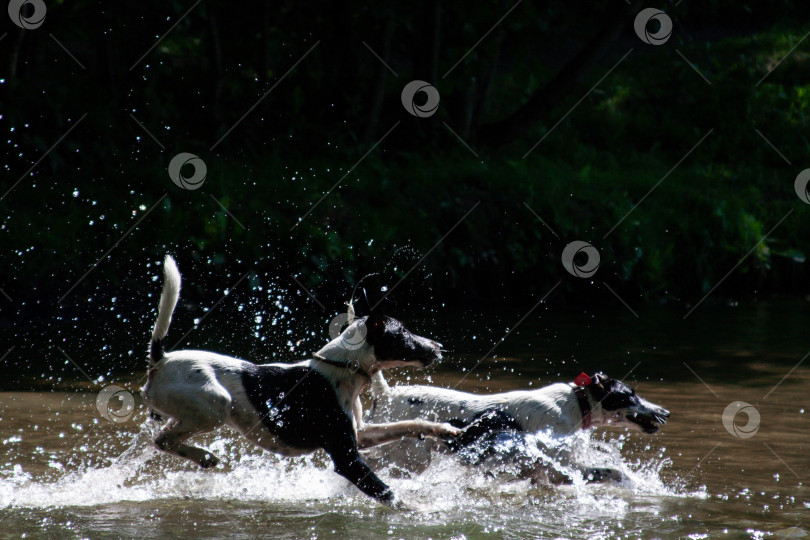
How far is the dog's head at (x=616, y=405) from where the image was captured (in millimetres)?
5359

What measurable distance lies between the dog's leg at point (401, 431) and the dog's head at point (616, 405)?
766 millimetres

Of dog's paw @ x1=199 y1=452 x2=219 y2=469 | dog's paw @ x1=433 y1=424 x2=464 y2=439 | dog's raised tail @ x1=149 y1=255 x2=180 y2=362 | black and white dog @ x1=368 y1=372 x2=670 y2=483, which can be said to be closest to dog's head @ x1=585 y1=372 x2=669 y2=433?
black and white dog @ x1=368 y1=372 x2=670 y2=483

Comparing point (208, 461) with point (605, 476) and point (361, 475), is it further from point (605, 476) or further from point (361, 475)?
point (605, 476)

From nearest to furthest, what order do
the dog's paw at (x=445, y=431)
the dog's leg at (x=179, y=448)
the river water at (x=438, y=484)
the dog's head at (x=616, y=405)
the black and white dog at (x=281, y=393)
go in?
the river water at (x=438, y=484)
the black and white dog at (x=281, y=393)
the dog's leg at (x=179, y=448)
the dog's paw at (x=445, y=431)
the dog's head at (x=616, y=405)

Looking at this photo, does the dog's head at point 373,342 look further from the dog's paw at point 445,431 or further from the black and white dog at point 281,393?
the dog's paw at point 445,431

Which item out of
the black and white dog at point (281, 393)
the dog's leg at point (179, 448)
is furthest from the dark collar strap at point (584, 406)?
the dog's leg at point (179, 448)

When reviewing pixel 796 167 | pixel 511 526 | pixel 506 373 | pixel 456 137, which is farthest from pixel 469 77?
pixel 511 526

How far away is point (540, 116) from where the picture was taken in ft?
47.2

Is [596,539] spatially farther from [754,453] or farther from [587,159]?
[587,159]

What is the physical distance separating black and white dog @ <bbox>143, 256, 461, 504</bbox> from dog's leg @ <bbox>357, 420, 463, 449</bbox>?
9cm

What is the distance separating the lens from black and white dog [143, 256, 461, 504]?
16.0ft

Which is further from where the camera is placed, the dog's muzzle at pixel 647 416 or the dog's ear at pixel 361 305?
the dog's muzzle at pixel 647 416

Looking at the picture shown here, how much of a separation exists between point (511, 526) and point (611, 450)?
1.17m

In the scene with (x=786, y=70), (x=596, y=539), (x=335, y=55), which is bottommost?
(x=596, y=539)
